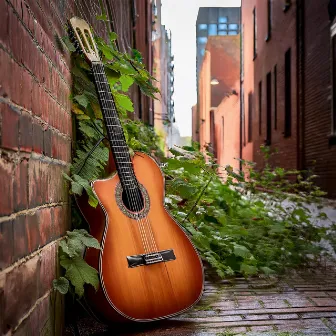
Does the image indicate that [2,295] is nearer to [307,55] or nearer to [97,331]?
[97,331]

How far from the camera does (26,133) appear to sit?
141 centimetres

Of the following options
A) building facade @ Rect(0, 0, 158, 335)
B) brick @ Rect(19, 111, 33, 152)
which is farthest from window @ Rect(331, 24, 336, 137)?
brick @ Rect(19, 111, 33, 152)

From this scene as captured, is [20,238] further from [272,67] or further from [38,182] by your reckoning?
[272,67]

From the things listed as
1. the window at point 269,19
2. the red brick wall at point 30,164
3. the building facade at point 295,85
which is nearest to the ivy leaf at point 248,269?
the red brick wall at point 30,164

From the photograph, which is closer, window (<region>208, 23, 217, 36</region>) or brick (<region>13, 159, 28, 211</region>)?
brick (<region>13, 159, 28, 211</region>)

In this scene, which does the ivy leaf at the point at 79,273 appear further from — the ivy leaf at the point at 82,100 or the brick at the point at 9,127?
the ivy leaf at the point at 82,100

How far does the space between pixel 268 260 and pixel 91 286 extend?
6.52ft

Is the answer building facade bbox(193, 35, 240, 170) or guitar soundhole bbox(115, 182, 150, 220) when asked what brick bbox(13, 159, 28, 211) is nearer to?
guitar soundhole bbox(115, 182, 150, 220)

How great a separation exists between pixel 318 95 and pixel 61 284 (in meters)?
9.13

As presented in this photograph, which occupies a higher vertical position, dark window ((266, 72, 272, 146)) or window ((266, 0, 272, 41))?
window ((266, 0, 272, 41))

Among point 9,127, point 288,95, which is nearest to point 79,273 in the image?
point 9,127

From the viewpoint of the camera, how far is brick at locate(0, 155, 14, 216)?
3.86ft

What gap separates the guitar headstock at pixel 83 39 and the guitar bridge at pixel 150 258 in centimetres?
113

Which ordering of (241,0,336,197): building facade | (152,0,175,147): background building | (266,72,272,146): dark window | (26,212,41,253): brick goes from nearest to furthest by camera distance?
(26,212,41,253): brick, (241,0,336,197): building facade, (266,72,272,146): dark window, (152,0,175,147): background building
